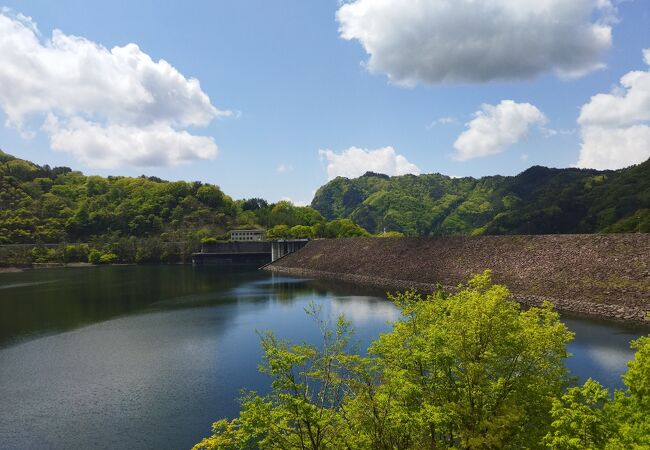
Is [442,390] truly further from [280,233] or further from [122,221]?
[122,221]

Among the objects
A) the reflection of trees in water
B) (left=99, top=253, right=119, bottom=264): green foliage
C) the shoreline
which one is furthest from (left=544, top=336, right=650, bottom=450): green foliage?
(left=99, top=253, right=119, bottom=264): green foliage

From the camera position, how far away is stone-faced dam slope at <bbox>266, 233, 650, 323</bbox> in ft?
148

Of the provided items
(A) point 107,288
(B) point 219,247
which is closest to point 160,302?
(A) point 107,288

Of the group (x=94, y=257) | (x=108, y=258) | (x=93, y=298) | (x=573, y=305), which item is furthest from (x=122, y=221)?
(x=573, y=305)

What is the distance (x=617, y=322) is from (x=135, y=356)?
46.9 metres

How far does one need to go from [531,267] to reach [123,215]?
6644 inches

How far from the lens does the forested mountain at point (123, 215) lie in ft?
510

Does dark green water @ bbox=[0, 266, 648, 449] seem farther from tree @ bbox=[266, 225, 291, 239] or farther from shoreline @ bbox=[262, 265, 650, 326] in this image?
tree @ bbox=[266, 225, 291, 239]

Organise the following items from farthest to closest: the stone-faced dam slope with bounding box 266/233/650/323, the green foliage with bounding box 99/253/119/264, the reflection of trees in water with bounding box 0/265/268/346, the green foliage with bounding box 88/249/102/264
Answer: the green foliage with bounding box 99/253/119/264 → the green foliage with bounding box 88/249/102/264 → the reflection of trees in water with bounding box 0/265/268/346 → the stone-faced dam slope with bounding box 266/233/650/323

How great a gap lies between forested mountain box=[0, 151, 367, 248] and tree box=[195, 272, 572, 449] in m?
135

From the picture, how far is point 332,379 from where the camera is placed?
14.2m

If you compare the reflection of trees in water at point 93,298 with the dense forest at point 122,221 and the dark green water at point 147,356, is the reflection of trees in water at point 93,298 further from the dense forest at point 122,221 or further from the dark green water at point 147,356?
the dense forest at point 122,221

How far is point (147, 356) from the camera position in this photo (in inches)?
1412

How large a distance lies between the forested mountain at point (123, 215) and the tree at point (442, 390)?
135 m
